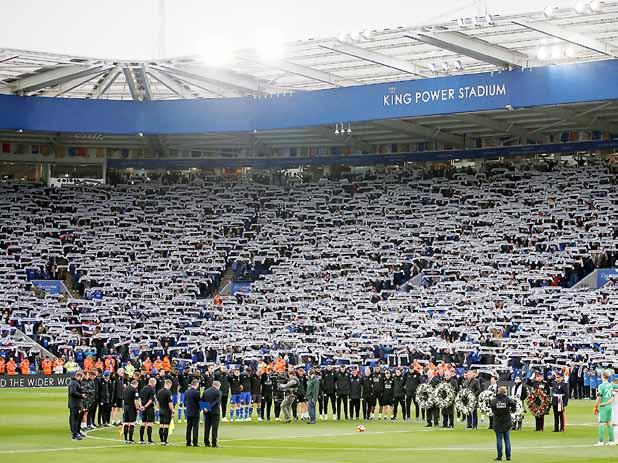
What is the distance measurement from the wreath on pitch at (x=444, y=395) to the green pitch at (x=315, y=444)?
728 mm

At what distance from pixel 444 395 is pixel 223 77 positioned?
2533cm

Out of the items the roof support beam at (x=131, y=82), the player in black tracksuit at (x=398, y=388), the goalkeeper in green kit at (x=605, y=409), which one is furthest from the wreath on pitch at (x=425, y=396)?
the roof support beam at (x=131, y=82)

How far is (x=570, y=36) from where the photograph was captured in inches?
1607

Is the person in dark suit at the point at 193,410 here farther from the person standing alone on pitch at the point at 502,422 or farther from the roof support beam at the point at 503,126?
the roof support beam at the point at 503,126

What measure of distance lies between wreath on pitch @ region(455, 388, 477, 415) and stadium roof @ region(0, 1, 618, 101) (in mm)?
14887

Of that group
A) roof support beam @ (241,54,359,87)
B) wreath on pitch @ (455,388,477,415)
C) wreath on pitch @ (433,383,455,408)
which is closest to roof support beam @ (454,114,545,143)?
roof support beam @ (241,54,359,87)

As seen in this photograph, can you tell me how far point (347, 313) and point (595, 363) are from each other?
1207 centimetres

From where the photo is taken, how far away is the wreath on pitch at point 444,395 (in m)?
28.9

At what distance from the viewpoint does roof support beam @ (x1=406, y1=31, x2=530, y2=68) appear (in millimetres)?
42375

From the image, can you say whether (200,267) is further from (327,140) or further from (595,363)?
(595,363)

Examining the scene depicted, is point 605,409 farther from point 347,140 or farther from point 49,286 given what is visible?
point 347,140

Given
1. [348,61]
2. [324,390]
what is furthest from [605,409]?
[348,61]

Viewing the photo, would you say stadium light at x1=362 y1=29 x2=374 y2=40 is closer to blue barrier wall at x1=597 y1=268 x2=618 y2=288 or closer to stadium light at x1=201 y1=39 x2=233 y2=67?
stadium light at x1=201 y1=39 x2=233 y2=67

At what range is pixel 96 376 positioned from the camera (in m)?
28.6
